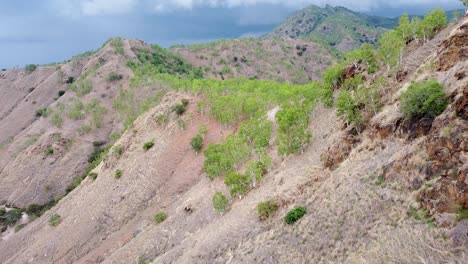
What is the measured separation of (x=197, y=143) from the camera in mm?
72875

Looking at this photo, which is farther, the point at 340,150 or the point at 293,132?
the point at 293,132

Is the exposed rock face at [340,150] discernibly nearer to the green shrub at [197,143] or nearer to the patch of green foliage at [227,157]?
the patch of green foliage at [227,157]

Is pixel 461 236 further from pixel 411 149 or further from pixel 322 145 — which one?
pixel 322 145

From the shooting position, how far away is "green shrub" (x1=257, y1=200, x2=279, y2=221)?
39953 mm

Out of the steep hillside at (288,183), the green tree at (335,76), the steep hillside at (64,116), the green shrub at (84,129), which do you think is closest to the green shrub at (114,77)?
the steep hillside at (64,116)

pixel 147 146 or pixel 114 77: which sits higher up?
pixel 114 77

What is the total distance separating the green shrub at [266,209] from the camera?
39953 millimetres

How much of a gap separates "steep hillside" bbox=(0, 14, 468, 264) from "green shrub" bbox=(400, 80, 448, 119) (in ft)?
0.87

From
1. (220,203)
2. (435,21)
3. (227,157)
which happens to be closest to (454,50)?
(435,21)

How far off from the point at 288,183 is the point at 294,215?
8224 millimetres

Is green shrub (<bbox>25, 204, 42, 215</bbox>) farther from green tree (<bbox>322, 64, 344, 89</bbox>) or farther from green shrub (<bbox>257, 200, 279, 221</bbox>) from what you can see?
green tree (<bbox>322, 64, 344, 89</bbox>)

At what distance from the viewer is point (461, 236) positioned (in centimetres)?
2278

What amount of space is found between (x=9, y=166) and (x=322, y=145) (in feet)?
328

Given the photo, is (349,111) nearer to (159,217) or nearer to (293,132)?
(293,132)
